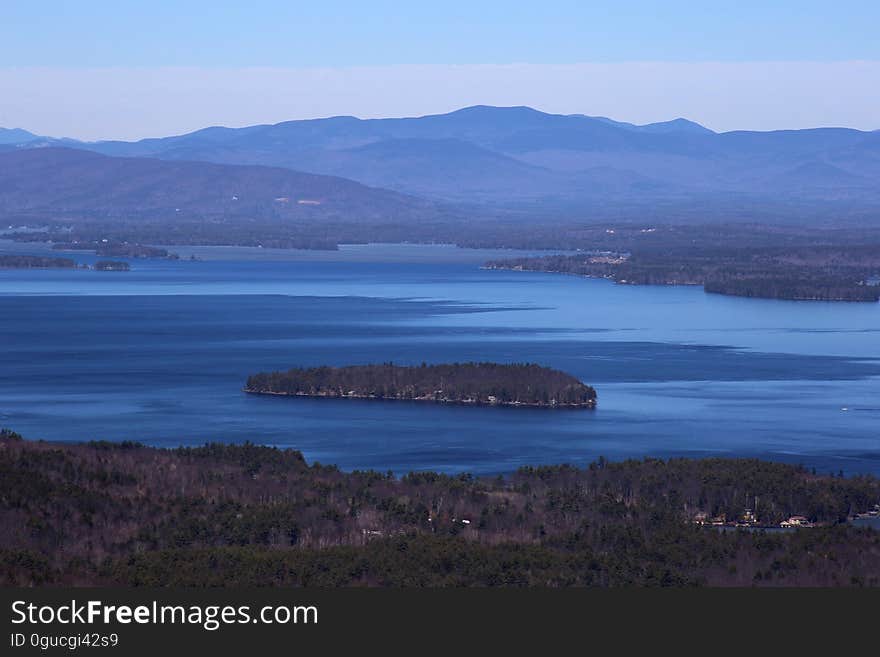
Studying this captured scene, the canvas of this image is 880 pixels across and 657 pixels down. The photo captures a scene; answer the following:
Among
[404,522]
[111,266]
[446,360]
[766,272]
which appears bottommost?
[404,522]

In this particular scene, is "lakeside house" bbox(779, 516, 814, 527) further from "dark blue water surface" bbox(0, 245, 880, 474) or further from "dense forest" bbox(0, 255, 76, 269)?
"dense forest" bbox(0, 255, 76, 269)

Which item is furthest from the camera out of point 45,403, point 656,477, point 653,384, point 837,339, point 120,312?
point 120,312

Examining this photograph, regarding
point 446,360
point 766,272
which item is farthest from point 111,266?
point 446,360

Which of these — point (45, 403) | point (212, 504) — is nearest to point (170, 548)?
point (212, 504)

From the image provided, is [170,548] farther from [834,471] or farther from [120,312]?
[120,312]

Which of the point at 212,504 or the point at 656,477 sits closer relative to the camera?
the point at 212,504

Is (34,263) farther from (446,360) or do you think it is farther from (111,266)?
(446,360)
